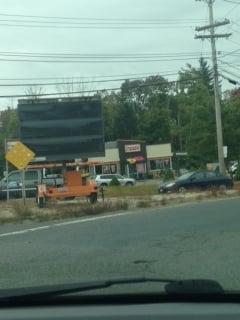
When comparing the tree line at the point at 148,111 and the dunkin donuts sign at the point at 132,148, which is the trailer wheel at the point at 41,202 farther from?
the dunkin donuts sign at the point at 132,148

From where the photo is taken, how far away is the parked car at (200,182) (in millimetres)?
40781

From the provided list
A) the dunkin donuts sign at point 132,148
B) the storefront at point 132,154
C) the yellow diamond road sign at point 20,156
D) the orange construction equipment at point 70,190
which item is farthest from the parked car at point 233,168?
the dunkin donuts sign at point 132,148

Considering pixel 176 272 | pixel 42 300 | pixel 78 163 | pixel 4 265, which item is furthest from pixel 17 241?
pixel 78 163

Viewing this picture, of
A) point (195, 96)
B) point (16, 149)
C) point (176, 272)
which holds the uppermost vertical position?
point (195, 96)

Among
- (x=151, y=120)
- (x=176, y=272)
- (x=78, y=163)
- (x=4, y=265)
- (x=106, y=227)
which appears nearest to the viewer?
(x=176, y=272)

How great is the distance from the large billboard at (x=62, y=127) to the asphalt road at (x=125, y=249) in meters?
11.7

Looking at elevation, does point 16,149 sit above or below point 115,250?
above

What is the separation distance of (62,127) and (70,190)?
12.1 ft

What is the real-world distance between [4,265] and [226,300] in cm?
768

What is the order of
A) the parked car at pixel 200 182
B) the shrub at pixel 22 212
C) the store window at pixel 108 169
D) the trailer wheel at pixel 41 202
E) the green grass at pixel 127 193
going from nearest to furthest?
the shrub at pixel 22 212, the trailer wheel at pixel 41 202, the green grass at pixel 127 193, the parked car at pixel 200 182, the store window at pixel 108 169

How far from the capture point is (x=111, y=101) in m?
124

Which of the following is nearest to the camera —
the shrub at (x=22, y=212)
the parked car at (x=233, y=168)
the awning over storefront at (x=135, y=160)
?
the shrub at (x=22, y=212)

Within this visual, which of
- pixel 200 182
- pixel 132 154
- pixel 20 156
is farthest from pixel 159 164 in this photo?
pixel 20 156

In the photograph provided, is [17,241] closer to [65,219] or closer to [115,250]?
[115,250]
